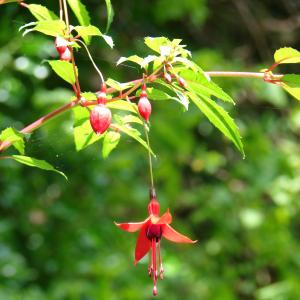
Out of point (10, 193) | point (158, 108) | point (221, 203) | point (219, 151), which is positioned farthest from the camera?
point (219, 151)

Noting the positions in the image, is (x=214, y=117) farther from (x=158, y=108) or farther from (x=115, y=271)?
(x=158, y=108)

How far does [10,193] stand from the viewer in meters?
1.63

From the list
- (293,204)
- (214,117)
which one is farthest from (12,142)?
(293,204)

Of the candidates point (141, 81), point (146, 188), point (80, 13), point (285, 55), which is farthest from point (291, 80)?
point (146, 188)

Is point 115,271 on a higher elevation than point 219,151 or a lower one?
higher

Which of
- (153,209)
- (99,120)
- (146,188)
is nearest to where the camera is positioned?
(99,120)

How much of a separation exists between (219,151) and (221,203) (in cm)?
44

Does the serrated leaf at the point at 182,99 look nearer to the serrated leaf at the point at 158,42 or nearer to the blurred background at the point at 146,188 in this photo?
the serrated leaf at the point at 158,42

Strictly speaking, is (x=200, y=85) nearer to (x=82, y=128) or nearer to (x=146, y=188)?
(x=82, y=128)

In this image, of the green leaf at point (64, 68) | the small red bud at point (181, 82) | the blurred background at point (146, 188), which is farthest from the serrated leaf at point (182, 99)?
the blurred background at point (146, 188)

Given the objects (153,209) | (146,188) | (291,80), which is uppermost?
(291,80)

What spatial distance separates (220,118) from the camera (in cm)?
60

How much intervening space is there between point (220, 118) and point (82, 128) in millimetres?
151

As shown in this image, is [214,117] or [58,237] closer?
[214,117]
